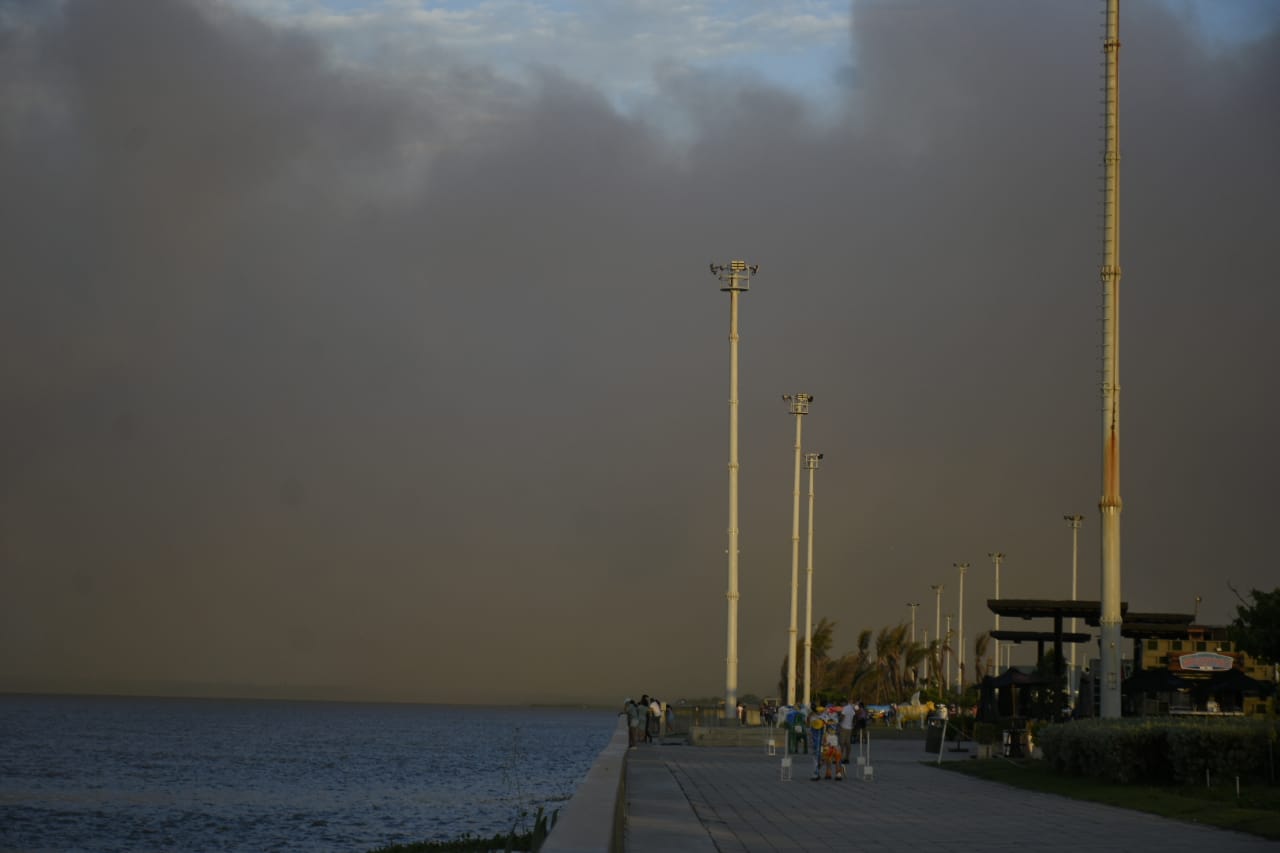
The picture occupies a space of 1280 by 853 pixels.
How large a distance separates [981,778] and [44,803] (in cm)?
4613

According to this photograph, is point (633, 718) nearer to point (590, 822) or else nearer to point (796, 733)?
point (796, 733)

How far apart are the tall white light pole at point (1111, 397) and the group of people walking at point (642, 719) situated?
1641cm

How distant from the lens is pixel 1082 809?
23.4 metres

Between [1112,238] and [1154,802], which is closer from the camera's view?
[1154,802]

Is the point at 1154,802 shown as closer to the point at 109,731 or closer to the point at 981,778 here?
the point at 981,778

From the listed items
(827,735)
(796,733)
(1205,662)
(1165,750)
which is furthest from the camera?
(796,733)

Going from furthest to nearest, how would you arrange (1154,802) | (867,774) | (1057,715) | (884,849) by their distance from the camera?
(1057,715) < (867,774) < (1154,802) < (884,849)

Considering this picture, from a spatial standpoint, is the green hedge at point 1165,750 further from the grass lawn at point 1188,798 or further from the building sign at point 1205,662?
the building sign at point 1205,662

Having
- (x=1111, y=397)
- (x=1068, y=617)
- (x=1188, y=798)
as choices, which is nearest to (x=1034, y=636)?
(x=1068, y=617)

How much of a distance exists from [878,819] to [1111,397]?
Answer: 13.7 metres

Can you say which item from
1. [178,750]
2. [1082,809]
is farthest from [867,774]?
[178,750]

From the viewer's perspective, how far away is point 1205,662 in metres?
42.2

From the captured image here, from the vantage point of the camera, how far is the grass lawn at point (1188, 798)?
2003cm

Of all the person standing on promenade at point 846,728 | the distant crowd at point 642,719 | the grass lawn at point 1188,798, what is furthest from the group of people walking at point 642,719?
the grass lawn at point 1188,798
